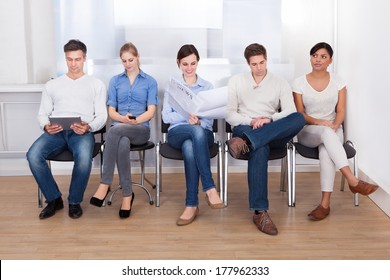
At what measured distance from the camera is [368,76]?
432 centimetres

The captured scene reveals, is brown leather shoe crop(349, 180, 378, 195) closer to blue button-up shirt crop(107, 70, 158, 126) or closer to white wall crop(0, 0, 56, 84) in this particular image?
blue button-up shirt crop(107, 70, 158, 126)

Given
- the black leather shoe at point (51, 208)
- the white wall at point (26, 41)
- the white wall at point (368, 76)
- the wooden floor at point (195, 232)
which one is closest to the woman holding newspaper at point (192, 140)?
the wooden floor at point (195, 232)

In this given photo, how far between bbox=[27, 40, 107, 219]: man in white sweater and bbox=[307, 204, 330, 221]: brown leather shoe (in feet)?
5.18

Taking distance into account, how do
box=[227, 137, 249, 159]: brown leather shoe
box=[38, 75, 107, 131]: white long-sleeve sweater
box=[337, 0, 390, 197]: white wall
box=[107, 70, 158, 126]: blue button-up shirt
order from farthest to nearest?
box=[107, 70, 158, 126]: blue button-up shirt < box=[38, 75, 107, 131]: white long-sleeve sweater < box=[337, 0, 390, 197]: white wall < box=[227, 137, 249, 159]: brown leather shoe

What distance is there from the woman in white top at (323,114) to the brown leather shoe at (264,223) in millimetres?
398

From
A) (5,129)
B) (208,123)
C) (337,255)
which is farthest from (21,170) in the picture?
(337,255)

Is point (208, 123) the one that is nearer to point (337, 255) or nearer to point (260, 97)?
point (260, 97)

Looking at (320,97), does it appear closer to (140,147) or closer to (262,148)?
(262,148)

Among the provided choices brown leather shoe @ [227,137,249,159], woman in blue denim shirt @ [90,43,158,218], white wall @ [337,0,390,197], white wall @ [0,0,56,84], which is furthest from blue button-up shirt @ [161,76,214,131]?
white wall @ [0,0,56,84]

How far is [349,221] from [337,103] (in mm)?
947

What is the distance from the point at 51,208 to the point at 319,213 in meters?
1.88

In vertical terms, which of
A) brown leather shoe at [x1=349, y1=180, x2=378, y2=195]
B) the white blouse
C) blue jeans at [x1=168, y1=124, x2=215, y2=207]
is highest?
the white blouse

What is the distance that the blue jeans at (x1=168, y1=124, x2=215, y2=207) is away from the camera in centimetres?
372

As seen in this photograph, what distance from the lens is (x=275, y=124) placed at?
3729 mm
